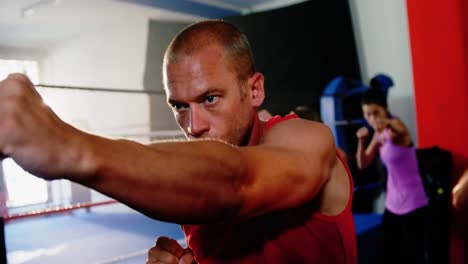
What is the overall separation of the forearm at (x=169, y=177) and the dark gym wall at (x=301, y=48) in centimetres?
373

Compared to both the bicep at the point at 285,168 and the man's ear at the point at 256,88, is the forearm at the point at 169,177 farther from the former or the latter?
the man's ear at the point at 256,88

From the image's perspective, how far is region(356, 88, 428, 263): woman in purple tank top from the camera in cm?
264

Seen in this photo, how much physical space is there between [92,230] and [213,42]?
3918 millimetres

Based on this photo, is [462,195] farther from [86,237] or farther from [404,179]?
[86,237]

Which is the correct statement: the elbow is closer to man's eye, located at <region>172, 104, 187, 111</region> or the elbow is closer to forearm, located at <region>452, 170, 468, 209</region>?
man's eye, located at <region>172, 104, 187, 111</region>

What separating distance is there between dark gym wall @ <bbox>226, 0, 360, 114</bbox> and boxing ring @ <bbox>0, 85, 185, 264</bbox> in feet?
4.29

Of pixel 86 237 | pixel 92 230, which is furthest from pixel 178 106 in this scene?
pixel 92 230

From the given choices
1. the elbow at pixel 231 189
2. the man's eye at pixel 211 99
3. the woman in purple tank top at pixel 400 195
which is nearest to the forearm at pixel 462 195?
the man's eye at pixel 211 99

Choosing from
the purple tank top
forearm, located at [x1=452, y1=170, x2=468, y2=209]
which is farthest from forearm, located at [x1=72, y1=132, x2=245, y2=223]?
the purple tank top

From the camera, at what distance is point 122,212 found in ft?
18.1

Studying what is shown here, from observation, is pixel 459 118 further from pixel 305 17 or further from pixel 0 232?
pixel 0 232

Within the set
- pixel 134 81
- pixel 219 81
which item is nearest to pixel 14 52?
pixel 134 81

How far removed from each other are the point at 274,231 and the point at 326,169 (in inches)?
7.8

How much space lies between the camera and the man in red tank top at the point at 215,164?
38 cm
